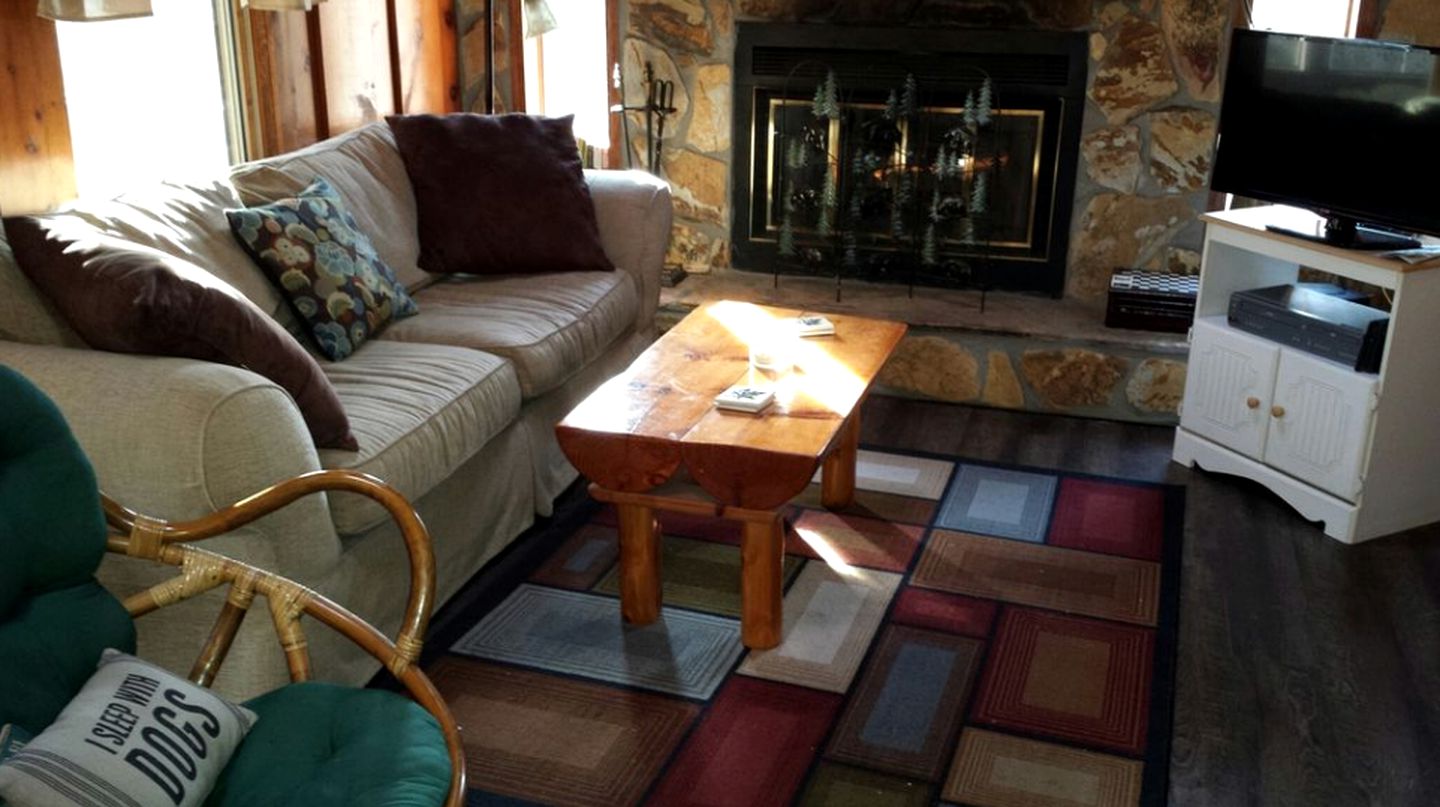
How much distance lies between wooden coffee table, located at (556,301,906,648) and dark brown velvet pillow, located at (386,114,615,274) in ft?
2.61

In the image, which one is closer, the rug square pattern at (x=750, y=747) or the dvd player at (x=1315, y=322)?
the rug square pattern at (x=750, y=747)

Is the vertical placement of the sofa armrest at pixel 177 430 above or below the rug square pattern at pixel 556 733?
above

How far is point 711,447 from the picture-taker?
9.09ft

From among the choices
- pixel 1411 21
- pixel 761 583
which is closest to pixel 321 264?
pixel 761 583

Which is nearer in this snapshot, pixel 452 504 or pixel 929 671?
pixel 929 671

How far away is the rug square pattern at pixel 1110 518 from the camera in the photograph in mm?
3525

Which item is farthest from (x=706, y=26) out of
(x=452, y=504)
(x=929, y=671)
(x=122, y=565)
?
(x=122, y=565)

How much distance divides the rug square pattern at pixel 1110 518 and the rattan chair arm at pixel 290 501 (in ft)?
6.33

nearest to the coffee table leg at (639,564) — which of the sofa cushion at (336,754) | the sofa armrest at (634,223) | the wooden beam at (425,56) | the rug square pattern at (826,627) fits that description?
the rug square pattern at (826,627)

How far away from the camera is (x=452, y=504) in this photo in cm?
316

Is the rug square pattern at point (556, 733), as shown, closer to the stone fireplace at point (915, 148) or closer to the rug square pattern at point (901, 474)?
the rug square pattern at point (901, 474)

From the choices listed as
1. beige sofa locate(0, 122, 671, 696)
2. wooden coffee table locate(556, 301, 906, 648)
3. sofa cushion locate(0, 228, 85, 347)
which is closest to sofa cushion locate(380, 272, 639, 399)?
beige sofa locate(0, 122, 671, 696)

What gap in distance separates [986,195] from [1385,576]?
1.90 metres

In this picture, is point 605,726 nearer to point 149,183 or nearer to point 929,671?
point 929,671
